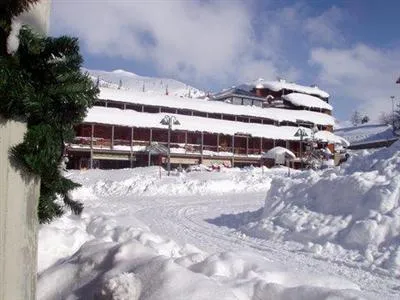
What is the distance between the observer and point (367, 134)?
79.1 meters

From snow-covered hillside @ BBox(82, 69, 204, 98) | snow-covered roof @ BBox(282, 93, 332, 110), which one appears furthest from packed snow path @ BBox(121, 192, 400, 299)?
snow-covered roof @ BBox(282, 93, 332, 110)

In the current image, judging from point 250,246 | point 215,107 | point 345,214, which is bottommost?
point 250,246

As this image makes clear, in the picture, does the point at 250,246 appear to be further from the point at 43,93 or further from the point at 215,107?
the point at 215,107

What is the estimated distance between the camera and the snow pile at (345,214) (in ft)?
30.7

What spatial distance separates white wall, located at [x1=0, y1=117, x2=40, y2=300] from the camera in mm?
2572

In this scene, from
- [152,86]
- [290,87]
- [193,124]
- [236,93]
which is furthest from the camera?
[152,86]

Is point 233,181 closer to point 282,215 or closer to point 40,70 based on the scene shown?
point 282,215

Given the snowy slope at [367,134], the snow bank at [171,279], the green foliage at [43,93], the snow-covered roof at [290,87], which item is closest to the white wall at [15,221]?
the green foliage at [43,93]

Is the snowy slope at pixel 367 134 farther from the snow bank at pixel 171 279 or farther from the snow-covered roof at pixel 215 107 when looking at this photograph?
the snow bank at pixel 171 279

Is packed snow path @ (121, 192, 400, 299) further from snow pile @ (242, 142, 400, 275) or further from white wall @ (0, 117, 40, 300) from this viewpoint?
white wall @ (0, 117, 40, 300)

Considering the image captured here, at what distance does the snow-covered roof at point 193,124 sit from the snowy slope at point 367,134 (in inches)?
654

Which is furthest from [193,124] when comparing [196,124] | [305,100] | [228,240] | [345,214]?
[345,214]

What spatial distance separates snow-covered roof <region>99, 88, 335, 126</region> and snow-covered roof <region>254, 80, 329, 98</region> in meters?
4.27

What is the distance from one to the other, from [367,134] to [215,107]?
122 ft
